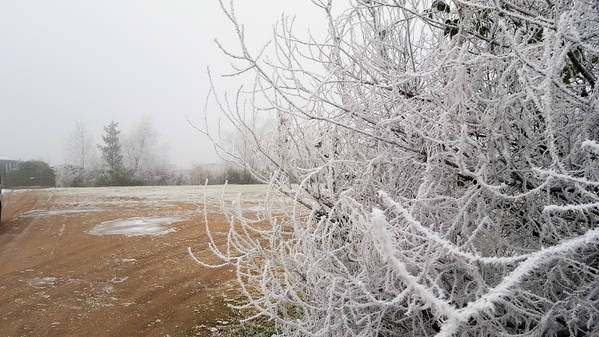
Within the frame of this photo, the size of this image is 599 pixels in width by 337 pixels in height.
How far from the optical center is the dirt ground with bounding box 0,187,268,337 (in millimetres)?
5535

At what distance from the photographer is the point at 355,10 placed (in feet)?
11.0

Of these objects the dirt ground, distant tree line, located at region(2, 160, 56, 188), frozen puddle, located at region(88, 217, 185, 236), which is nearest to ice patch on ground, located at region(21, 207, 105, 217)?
the dirt ground

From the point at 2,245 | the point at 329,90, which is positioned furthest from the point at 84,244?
the point at 329,90

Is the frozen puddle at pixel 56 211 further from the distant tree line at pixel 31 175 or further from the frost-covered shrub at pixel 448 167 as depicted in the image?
the distant tree line at pixel 31 175

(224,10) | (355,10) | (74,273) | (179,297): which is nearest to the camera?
(224,10)

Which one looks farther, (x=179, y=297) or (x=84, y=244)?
(x=84, y=244)

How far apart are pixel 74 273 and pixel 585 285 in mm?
8186

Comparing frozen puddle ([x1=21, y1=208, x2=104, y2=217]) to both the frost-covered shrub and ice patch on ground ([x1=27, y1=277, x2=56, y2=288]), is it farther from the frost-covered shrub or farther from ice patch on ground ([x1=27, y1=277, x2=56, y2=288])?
the frost-covered shrub

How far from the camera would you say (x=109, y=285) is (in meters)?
7.24

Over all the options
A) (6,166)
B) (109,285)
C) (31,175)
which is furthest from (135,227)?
(6,166)

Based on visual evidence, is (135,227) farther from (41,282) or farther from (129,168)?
(129,168)

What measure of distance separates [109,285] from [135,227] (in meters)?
6.27

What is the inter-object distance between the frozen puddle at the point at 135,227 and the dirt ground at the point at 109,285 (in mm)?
353

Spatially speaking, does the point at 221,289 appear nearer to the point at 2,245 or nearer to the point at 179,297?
the point at 179,297
